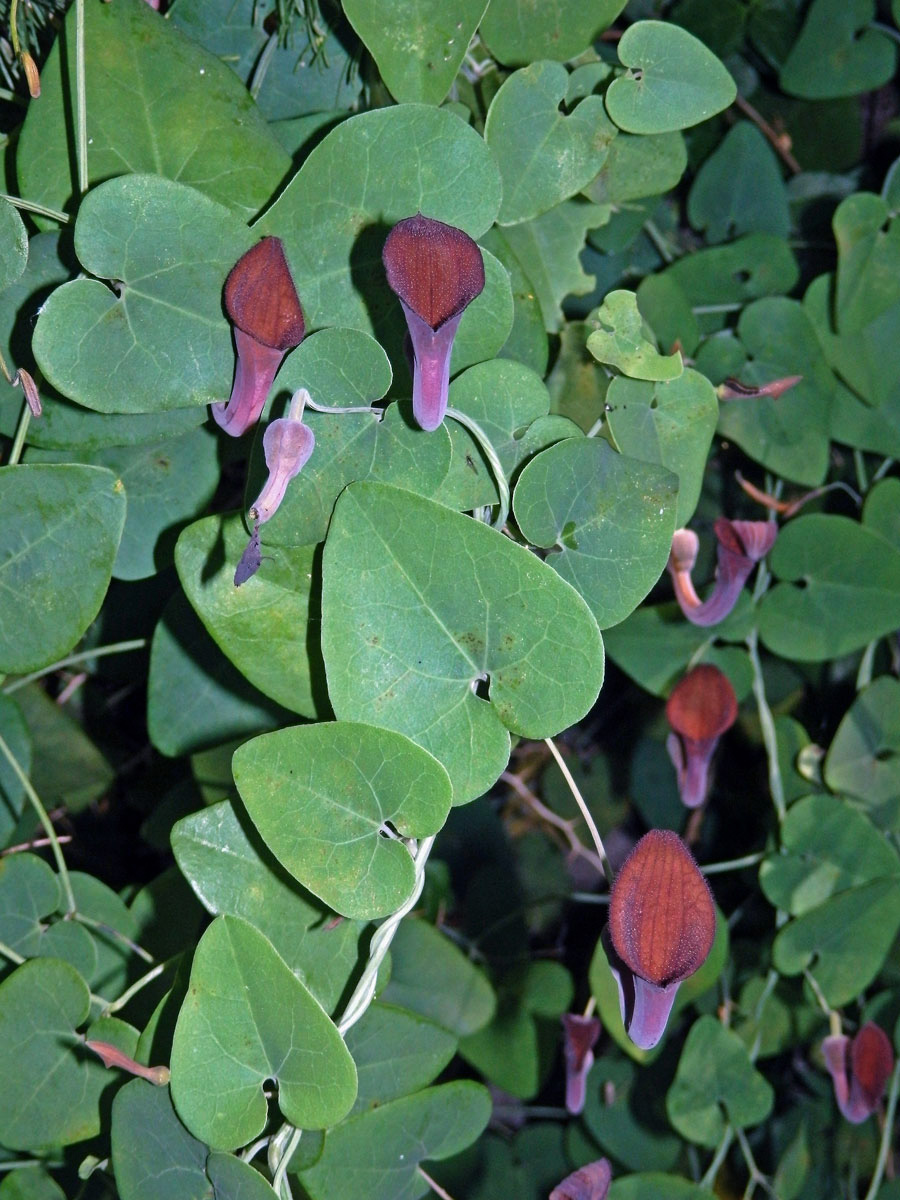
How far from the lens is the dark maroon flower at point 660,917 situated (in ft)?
1.26

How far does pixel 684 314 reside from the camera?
682 mm

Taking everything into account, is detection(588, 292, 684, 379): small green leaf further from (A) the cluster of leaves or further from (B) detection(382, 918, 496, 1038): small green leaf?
(B) detection(382, 918, 496, 1038): small green leaf

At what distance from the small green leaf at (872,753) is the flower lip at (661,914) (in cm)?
41

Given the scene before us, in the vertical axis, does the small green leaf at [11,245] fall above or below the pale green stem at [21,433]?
above

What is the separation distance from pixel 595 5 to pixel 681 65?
0.20 ft

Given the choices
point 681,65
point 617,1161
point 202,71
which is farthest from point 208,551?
point 617,1161

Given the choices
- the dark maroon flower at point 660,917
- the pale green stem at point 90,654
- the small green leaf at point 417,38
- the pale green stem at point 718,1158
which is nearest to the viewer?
the dark maroon flower at point 660,917

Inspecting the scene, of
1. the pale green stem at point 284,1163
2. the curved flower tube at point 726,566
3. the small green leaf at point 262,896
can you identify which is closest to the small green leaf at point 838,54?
the curved flower tube at point 726,566

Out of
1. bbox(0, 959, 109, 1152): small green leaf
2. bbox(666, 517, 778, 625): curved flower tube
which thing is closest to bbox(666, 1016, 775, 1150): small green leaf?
bbox(666, 517, 778, 625): curved flower tube

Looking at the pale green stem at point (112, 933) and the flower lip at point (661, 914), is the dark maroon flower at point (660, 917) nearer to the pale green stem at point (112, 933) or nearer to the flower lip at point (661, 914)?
the flower lip at point (661, 914)

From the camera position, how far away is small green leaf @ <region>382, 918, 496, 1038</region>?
741mm

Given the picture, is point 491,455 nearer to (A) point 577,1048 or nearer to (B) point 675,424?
(B) point 675,424

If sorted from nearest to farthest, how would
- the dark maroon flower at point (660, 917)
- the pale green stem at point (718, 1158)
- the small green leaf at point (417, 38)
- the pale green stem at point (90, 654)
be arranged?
the dark maroon flower at point (660, 917) < the small green leaf at point (417, 38) < the pale green stem at point (90, 654) < the pale green stem at point (718, 1158)

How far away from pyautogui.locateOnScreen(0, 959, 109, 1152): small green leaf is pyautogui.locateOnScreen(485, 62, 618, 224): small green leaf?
491mm
